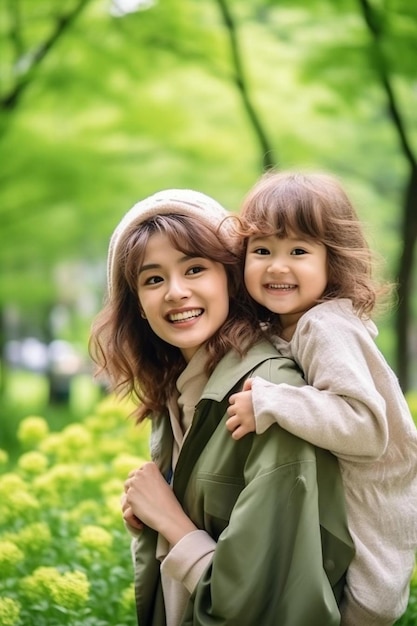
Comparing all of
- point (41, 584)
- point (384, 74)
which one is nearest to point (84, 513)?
point (41, 584)

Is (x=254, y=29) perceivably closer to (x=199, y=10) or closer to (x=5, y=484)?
(x=199, y=10)

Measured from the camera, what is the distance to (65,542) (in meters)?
3.79

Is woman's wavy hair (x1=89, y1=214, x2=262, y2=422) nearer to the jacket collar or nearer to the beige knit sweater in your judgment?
the jacket collar

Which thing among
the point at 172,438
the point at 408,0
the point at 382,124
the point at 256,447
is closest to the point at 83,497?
the point at 172,438

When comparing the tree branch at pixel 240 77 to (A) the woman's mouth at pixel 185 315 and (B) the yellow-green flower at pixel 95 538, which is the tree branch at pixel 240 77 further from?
(A) the woman's mouth at pixel 185 315

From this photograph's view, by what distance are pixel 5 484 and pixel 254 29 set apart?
8.15 meters

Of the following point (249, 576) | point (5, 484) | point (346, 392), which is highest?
point (346, 392)

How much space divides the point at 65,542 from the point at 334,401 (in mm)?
2076

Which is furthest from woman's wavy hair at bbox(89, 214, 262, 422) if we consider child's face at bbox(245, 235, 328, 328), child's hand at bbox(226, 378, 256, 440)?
child's hand at bbox(226, 378, 256, 440)

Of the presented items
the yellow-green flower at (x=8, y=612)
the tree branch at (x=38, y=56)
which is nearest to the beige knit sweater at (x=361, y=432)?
the yellow-green flower at (x=8, y=612)

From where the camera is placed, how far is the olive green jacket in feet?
6.85

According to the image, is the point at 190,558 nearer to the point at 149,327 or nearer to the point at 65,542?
the point at 149,327

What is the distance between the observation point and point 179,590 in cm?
242

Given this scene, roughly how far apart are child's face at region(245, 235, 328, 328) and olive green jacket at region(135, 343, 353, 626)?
0.17m
